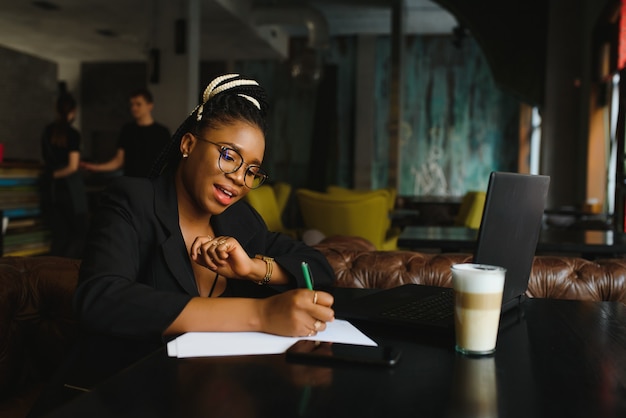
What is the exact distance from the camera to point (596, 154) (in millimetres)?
6562

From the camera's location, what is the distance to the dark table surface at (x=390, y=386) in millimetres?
717

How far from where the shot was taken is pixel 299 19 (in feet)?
30.5

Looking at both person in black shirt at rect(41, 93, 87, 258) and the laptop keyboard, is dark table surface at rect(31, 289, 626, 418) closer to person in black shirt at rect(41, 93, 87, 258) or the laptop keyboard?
the laptop keyboard

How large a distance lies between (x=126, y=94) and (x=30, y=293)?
11312mm

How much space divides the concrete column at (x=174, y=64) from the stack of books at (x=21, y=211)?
2.38m

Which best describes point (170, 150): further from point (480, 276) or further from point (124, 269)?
point (480, 276)

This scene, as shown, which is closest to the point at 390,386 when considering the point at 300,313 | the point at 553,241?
the point at 300,313

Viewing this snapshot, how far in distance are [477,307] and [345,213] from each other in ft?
11.1

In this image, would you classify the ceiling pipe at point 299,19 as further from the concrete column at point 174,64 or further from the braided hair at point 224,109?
the braided hair at point 224,109

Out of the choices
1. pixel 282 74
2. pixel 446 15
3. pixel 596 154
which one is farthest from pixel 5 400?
pixel 282 74

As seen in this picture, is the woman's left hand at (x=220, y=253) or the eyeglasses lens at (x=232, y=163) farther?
the eyeglasses lens at (x=232, y=163)

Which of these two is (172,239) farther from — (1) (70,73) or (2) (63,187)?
(1) (70,73)

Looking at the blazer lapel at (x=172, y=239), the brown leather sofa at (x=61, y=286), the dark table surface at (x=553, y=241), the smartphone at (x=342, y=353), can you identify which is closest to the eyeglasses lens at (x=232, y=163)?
the blazer lapel at (x=172, y=239)

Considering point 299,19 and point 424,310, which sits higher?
point 299,19
